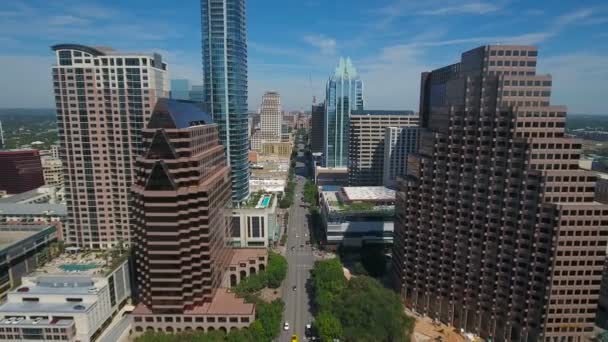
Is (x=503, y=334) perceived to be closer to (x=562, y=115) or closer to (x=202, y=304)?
(x=562, y=115)

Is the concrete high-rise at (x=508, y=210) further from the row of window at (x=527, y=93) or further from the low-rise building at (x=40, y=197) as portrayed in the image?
the low-rise building at (x=40, y=197)

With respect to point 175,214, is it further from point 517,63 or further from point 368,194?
point 368,194

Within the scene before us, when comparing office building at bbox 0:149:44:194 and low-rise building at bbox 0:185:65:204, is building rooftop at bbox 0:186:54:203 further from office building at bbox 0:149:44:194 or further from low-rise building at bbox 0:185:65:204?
office building at bbox 0:149:44:194

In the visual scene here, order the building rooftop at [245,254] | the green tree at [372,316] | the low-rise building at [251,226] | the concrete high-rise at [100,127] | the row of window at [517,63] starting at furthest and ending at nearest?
the low-rise building at [251,226], the concrete high-rise at [100,127], the building rooftop at [245,254], the green tree at [372,316], the row of window at [517,63]

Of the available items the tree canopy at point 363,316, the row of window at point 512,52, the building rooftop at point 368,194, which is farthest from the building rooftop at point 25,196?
the row of window at point 512,52

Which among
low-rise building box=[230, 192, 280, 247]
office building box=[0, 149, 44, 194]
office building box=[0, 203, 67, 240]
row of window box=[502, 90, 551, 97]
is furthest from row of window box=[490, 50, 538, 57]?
office building box=[0, 149, 44, 194]

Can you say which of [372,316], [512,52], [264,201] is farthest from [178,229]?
[512,52]
